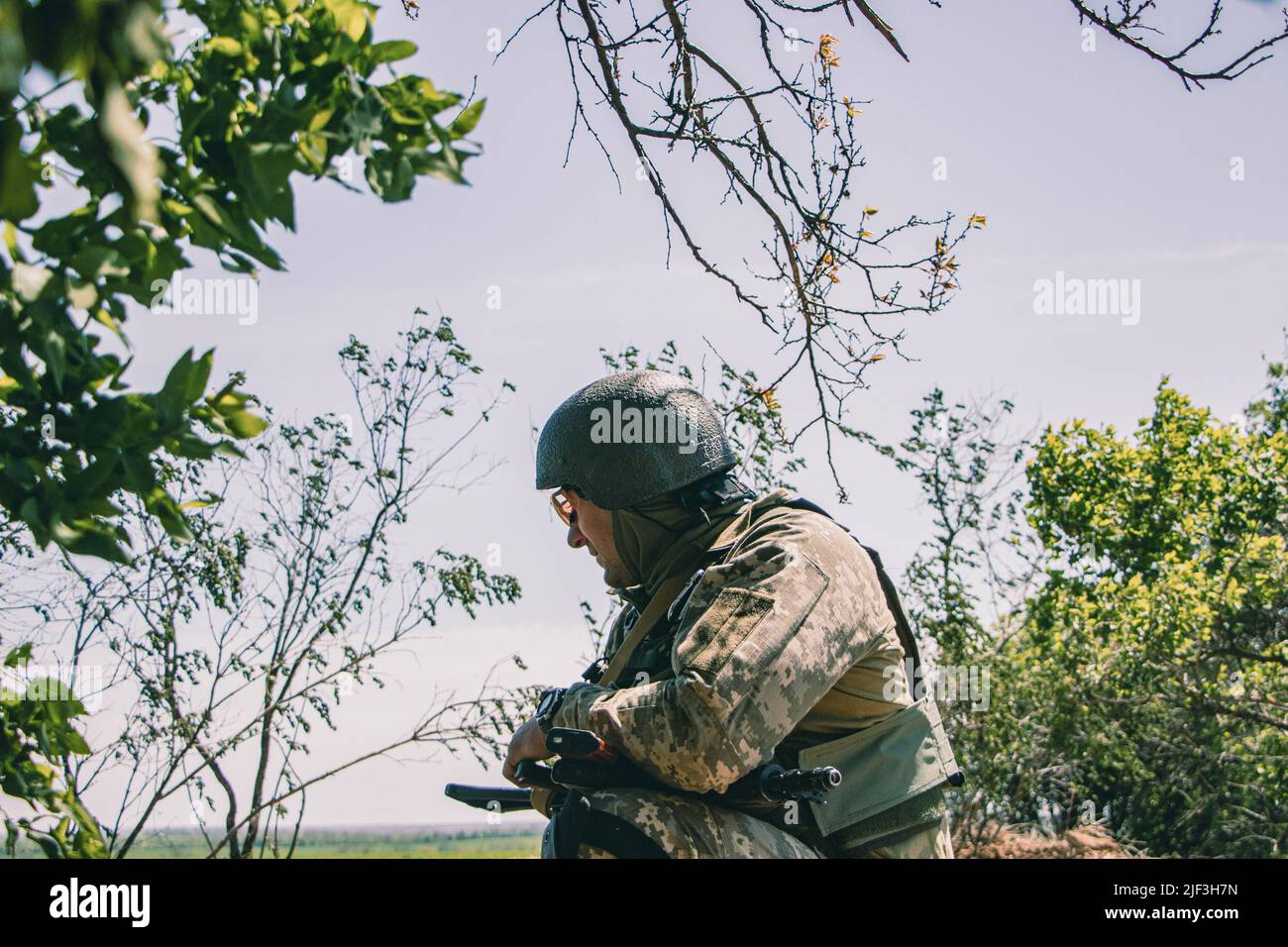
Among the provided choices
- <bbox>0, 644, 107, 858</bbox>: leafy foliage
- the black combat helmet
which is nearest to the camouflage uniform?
the black combat helmet

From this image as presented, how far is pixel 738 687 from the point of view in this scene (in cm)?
292

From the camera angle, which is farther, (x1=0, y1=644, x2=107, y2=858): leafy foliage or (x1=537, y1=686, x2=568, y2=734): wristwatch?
(x1=537, y1=686, x2=568, y2=734): wristwatch

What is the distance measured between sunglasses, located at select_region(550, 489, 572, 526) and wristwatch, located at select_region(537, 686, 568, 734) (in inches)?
28.8

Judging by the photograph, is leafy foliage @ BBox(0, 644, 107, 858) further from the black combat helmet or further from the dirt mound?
the dirt mound

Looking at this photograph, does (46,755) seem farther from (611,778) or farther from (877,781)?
(877,781)

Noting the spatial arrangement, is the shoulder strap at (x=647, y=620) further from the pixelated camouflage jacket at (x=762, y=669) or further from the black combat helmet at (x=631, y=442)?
the black combat helmet at (x=631, y=442)

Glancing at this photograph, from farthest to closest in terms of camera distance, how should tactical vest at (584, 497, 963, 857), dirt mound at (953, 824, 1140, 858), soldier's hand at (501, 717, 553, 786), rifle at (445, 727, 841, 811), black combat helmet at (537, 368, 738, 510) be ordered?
dirt mound at (953, 824, 1140, 858), black combat helmet at (537, 368, 738, 510), soldier's hand at (501, 717, 553, 786), tactical vest at (584, 497, 963, 857), rifle at (445, 727, 841, 811)

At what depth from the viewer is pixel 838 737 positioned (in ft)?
10.7

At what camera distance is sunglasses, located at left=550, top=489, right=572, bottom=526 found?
13.0 ft

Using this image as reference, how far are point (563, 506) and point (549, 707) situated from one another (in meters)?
0.83

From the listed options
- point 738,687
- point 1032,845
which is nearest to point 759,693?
point 738,687

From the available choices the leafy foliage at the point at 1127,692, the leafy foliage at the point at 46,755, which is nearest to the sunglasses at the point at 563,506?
the leafy foliage at the point at 46,755
